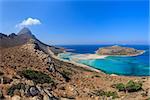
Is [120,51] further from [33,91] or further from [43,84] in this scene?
[33,91]

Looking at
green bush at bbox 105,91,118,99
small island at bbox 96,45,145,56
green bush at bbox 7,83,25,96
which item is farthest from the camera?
small island at bbox 96,45,145,56

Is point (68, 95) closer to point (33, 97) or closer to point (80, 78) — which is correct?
point (33, 97)

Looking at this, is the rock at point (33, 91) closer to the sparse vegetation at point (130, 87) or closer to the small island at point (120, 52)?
the sparse vegetation at point (130, 87)

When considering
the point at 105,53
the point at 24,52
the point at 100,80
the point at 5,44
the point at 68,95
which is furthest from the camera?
the point at 105,53

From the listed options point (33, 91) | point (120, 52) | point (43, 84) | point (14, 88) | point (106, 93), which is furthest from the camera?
point (120, 52)

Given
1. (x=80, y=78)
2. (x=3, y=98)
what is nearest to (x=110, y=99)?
(x=3, y=98)

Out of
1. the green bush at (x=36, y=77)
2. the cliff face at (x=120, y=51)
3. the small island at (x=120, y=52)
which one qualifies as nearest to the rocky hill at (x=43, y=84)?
the green bush at (x=36, y=77)

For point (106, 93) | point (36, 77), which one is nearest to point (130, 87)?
point (106, 93)

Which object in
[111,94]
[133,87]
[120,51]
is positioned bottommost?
[120,51]

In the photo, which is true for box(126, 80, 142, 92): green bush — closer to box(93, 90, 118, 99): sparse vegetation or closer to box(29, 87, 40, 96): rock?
box(93, 90, 118, 99): sparse vegetation

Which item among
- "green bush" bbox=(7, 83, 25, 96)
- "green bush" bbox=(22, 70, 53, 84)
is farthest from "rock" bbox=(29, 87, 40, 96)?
"green bush" bbox=(22, 70, 53, 84)

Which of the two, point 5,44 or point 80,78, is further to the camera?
point 5,44
